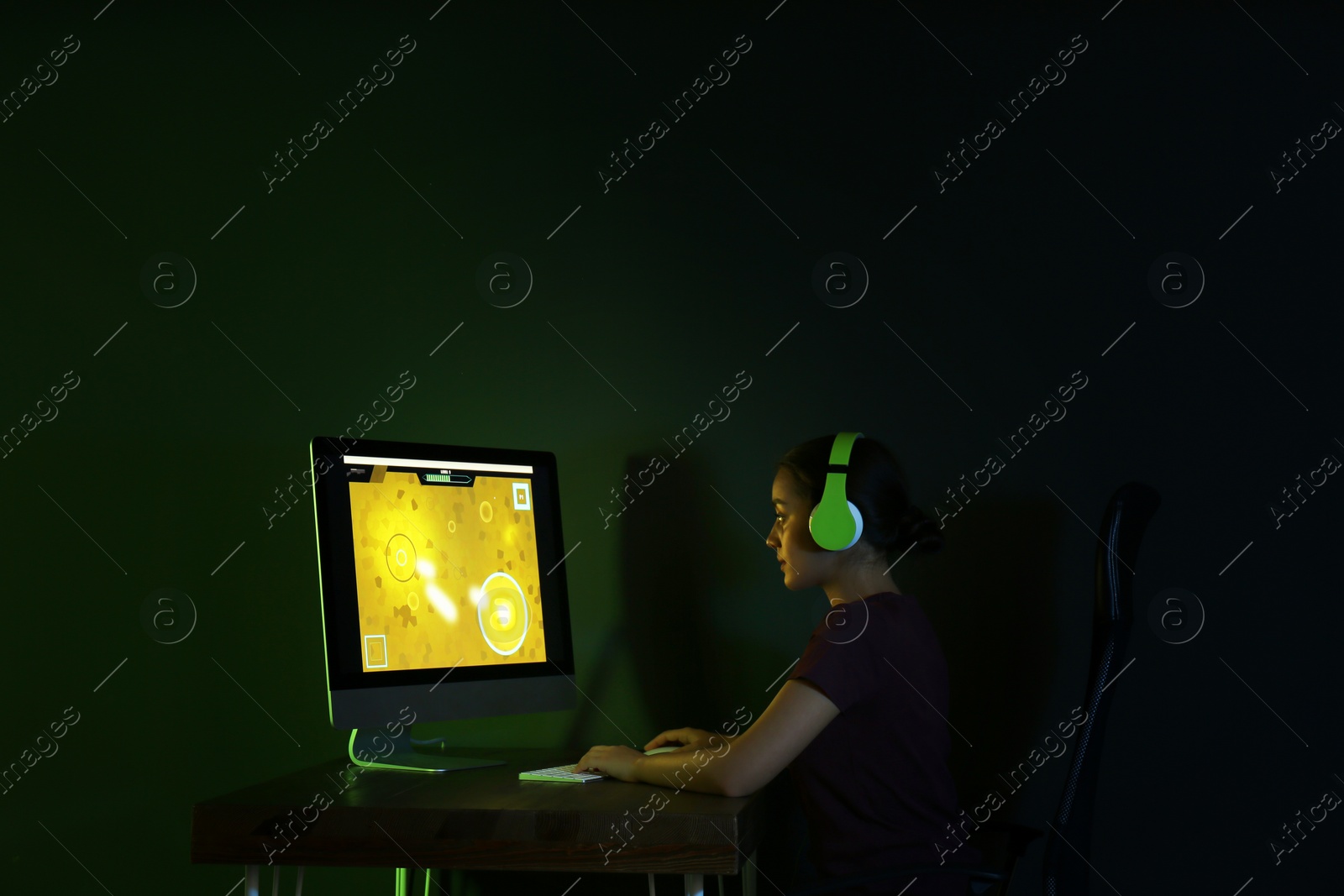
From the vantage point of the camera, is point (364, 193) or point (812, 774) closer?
point (812, 774)

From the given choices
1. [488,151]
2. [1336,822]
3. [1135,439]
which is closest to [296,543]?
[488,151]

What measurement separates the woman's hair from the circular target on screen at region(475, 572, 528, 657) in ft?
2.18

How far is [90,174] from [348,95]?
2.24 ft

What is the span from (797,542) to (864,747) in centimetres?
38

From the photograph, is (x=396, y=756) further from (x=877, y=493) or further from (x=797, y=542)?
(x=877, y=493)

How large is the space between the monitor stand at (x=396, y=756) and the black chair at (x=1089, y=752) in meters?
0.75

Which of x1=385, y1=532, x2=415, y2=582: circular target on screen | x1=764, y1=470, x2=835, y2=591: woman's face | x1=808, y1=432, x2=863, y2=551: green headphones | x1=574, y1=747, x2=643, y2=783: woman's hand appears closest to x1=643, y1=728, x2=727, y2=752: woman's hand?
A: x1=574, y1=747, x2=643, y2=783: woman's hand

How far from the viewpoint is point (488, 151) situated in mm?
2539

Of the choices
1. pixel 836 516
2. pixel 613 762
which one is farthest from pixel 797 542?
pixel 613 762

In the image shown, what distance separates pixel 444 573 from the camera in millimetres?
2072

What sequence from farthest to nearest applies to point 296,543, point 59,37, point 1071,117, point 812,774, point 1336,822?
point 59,37 < point 296,543 < point 1071,117 < point 1336,822 < point 812,774

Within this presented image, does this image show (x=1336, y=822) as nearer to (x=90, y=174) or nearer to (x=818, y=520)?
(x=818, y=520)

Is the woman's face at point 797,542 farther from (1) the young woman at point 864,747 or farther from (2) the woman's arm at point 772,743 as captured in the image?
(2) the woman's arm at point 772,743

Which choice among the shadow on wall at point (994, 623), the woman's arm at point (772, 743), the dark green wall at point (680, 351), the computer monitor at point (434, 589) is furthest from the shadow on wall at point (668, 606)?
the woman's arm at point (772, 743)
